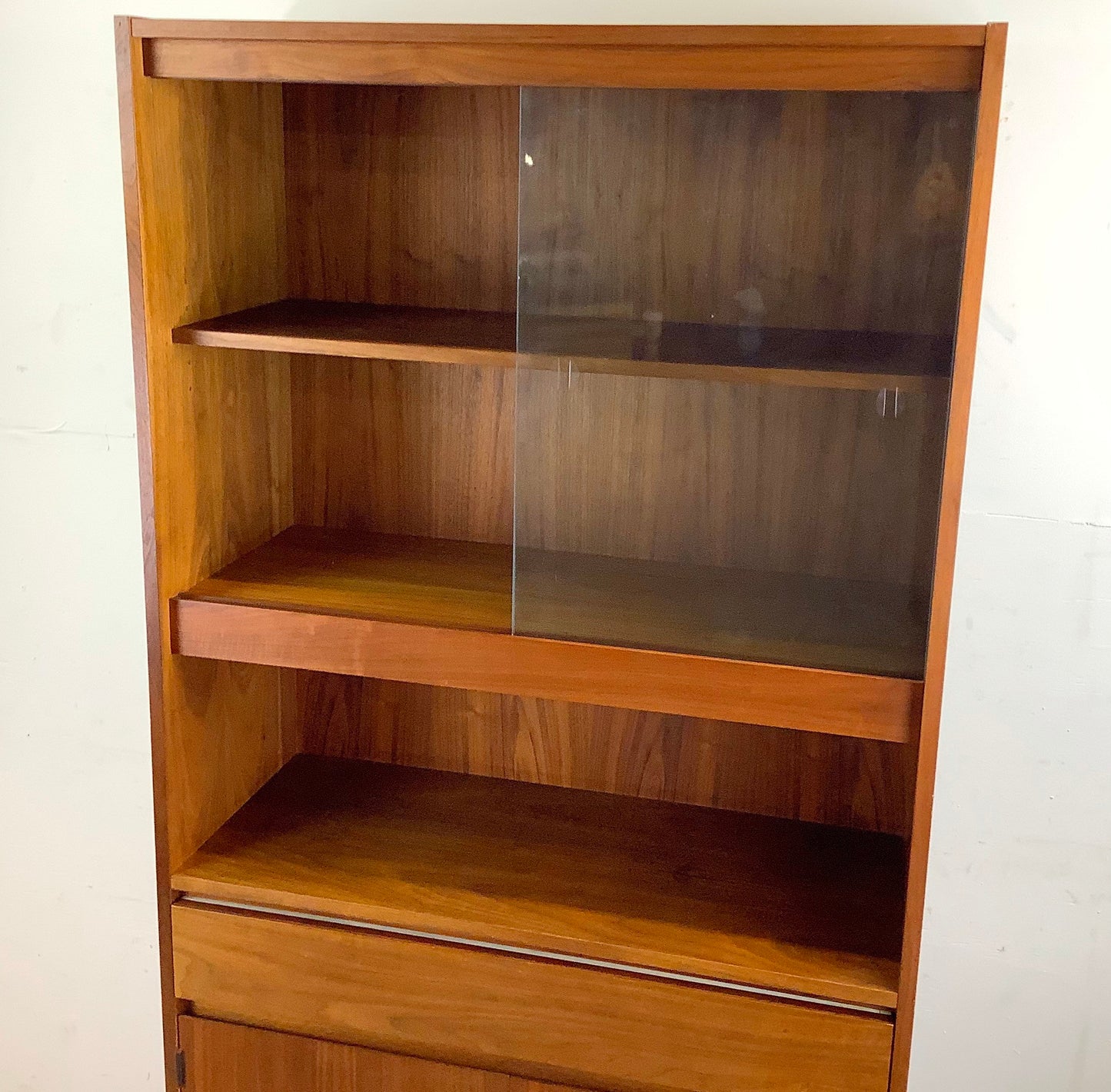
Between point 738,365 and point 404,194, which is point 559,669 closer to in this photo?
point 738,365

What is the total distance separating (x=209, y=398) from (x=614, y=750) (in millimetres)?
722

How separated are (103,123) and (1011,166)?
112cm

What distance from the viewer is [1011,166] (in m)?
1.48

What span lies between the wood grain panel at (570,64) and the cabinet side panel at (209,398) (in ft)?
0.42

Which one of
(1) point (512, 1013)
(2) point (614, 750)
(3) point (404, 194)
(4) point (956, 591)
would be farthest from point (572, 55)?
(1) point (512, 1013)

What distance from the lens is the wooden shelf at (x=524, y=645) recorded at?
138cm

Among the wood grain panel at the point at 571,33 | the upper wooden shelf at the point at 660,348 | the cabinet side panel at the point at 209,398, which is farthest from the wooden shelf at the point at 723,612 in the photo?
the wood grain panel at the point at 571,33

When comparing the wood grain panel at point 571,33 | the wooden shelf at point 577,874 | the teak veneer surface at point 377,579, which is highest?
the wood grain panel at point 571,33

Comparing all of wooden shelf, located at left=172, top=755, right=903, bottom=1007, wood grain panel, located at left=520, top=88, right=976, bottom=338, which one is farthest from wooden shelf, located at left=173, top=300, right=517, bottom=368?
wooden shelf, located at left=172, top=755, right=903, bottom=1007

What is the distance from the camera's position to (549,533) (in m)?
1.43

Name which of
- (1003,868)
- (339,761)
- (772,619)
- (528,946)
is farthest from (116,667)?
(1003,868)

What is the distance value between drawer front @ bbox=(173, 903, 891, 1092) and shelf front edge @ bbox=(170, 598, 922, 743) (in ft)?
1.09

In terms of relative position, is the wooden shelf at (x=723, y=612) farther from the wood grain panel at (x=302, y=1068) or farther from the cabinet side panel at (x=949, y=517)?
the wood grain panel at (x=302, y=1068)

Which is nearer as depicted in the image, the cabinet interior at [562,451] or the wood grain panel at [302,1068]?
the cabinet interior at [562,451]
